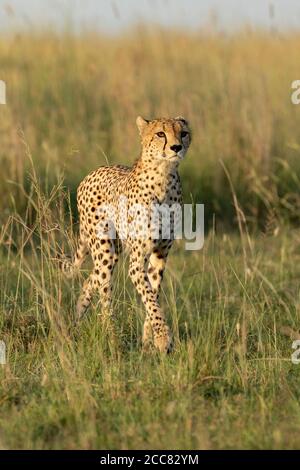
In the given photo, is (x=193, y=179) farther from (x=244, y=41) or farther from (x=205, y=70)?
(x=244, y=41)

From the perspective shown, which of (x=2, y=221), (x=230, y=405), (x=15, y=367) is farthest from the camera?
(x=2, y=221)

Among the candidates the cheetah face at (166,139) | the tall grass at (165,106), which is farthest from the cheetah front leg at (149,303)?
the tall grass at (165,106)

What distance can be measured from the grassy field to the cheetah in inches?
3.4

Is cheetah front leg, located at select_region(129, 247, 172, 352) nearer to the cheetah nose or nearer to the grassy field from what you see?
the grassy field

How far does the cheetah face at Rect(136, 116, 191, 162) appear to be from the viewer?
15.4ft

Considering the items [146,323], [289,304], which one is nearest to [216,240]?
[289,304]

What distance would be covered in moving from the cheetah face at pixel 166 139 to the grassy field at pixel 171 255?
0.29 metres

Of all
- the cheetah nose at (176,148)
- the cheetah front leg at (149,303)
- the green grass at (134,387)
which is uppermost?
the cheetah nose at (176,148)

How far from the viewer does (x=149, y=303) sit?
4766 mm

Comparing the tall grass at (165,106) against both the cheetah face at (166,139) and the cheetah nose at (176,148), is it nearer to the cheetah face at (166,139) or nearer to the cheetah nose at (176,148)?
the cheetah face at (166,139)

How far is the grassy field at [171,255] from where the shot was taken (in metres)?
3.67

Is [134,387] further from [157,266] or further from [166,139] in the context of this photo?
[166,139]

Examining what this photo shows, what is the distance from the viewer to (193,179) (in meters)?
7.62
